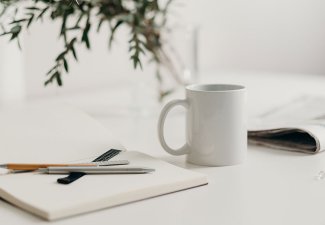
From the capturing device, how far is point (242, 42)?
230 cm

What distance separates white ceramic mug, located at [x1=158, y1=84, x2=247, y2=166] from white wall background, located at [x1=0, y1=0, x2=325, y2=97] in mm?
1027

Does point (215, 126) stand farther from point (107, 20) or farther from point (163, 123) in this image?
point (107, 20)

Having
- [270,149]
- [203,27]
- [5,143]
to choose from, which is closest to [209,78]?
[203,27]

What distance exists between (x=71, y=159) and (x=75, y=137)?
0.35ft

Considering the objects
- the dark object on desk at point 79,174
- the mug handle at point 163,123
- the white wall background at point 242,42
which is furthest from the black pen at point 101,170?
the white wall background at point 242,42

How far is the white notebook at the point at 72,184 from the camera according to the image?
0.65 m

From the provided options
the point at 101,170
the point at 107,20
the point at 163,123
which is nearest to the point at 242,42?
the point at 107,20

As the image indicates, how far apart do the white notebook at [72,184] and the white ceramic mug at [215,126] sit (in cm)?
7

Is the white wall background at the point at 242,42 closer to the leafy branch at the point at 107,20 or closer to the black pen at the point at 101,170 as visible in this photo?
the leafy branch at the point at 107,20

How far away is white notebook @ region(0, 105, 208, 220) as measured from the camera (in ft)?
2.13

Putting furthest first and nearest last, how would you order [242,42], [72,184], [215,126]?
[242,42] → [215,126] → [72,184]

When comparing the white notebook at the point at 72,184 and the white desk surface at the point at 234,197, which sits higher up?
the white notebook at the point at 72,184

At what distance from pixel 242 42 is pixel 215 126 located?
152 centimetres

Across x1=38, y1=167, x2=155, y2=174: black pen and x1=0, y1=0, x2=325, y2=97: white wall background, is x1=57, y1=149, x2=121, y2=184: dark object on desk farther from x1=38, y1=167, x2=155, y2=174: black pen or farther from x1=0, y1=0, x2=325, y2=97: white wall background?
x1=0, y1=0, x2=325, y2=97: white wall background
